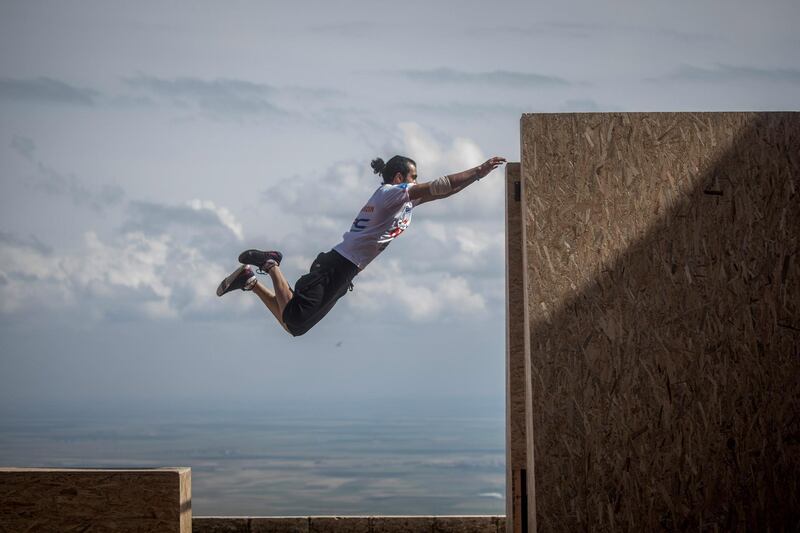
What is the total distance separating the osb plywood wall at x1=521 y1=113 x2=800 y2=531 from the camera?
5727 mm

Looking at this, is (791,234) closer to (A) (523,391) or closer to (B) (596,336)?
(B) (596,336)

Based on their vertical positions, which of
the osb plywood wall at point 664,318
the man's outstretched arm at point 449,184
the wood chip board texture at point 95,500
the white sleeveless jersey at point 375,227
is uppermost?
the man's outstretched arm at point 449,184

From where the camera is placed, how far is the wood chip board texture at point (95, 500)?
6262 mm

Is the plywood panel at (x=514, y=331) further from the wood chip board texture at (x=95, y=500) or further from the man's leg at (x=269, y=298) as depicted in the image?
the man's leg at (x=269, y=298)

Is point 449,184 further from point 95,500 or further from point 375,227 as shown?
point 95,500

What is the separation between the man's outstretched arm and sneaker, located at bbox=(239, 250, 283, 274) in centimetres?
127

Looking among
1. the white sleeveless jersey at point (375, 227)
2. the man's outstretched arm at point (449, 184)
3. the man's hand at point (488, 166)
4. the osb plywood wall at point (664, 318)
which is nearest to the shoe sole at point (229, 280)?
the white sleeveless jersey at point (375, 227)

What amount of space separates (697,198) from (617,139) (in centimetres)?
59

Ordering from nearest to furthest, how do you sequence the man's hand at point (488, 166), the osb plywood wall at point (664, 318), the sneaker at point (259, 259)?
1. the osb plywood wall at point (664, 318)
2. the man's hand at point (488, 166)
3. the sneaker at point (259, 259)

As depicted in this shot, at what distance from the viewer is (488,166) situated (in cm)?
763

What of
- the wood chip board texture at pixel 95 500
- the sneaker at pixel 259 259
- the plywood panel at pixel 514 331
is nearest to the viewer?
the wood chip board texture at pixel 95 500

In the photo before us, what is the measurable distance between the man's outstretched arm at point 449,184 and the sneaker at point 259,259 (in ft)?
4.16

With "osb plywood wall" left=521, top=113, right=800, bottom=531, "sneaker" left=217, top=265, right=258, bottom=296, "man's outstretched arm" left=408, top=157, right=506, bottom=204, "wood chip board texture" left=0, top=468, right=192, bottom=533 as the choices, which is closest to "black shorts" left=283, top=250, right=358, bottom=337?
"sneaker" left=217, top=265, right=258, bottom=296

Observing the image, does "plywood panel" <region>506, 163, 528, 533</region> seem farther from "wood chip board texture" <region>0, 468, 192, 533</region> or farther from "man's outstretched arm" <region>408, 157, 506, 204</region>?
"wood chip board texture" <region>0, 468, 192, 533</region>
